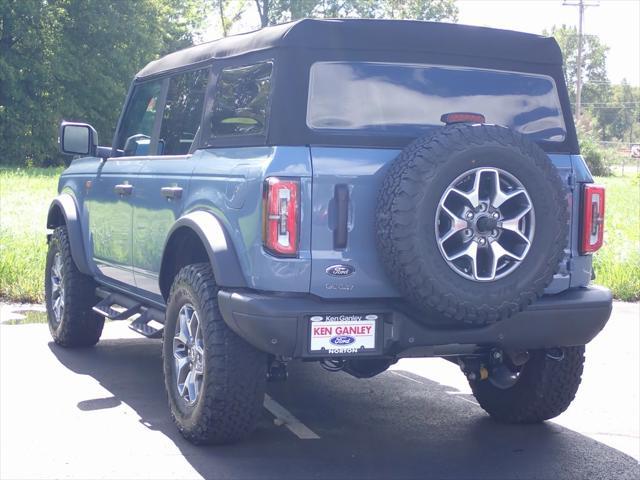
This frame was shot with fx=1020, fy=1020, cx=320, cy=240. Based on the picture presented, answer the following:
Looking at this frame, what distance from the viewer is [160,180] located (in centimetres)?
595

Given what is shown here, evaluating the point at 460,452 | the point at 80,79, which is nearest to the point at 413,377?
the point at 460,452

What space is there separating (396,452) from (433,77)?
191 cm

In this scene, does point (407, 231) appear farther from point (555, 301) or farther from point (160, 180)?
point (160, 180)

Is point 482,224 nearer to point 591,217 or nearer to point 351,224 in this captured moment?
point 351,224

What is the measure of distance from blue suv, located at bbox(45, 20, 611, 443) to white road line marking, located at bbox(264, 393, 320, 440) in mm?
523

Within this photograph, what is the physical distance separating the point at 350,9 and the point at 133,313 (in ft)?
233

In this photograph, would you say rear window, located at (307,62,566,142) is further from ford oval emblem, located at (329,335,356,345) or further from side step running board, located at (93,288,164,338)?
side step running board, located at (93,288,164,338)

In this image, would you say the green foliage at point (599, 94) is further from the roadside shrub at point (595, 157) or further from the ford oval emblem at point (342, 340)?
the ford oval emblem at point (342, 340)

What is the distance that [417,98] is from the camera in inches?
199

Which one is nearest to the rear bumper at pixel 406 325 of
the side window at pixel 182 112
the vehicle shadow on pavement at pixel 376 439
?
the vehicle shadow on pavement at pixel 376 439

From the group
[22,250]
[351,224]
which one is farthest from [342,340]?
[22,250]

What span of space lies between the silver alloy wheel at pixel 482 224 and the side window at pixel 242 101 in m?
0.99

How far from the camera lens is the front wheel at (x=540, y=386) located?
→ 5.55 m

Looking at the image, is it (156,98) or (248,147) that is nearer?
(248,147)
